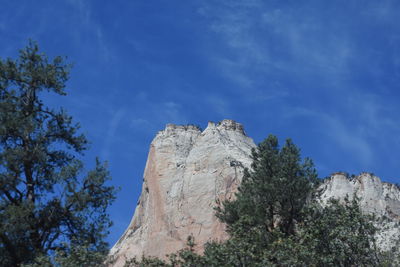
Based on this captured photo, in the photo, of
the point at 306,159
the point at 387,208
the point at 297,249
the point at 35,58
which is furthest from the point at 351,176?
the point at 35,58

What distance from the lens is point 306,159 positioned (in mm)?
38875

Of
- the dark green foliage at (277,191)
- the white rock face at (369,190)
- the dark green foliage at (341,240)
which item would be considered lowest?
the dark green foliage at (341,240)

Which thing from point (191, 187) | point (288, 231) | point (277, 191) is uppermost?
point (191, 187)

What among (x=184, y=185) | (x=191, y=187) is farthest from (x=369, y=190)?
(x=184, y=185)

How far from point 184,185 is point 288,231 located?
1666 inches

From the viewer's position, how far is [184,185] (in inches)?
3061

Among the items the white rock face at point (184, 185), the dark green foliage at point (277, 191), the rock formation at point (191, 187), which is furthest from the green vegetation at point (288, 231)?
the white rock face at point (184, 185)

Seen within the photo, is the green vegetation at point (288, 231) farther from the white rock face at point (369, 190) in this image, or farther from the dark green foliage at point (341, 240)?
the white rock face at point (369, 190)

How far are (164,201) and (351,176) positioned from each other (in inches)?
887

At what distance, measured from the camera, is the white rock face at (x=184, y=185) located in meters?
72.8

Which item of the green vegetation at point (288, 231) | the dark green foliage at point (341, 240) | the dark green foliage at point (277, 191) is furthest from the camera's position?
the dark green foliage at point (277, 191)

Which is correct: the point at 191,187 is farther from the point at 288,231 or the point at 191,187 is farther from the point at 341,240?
the point at 341,240

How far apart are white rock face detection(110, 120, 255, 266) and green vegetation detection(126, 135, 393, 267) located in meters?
30.7

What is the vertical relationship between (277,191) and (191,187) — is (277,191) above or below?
below
